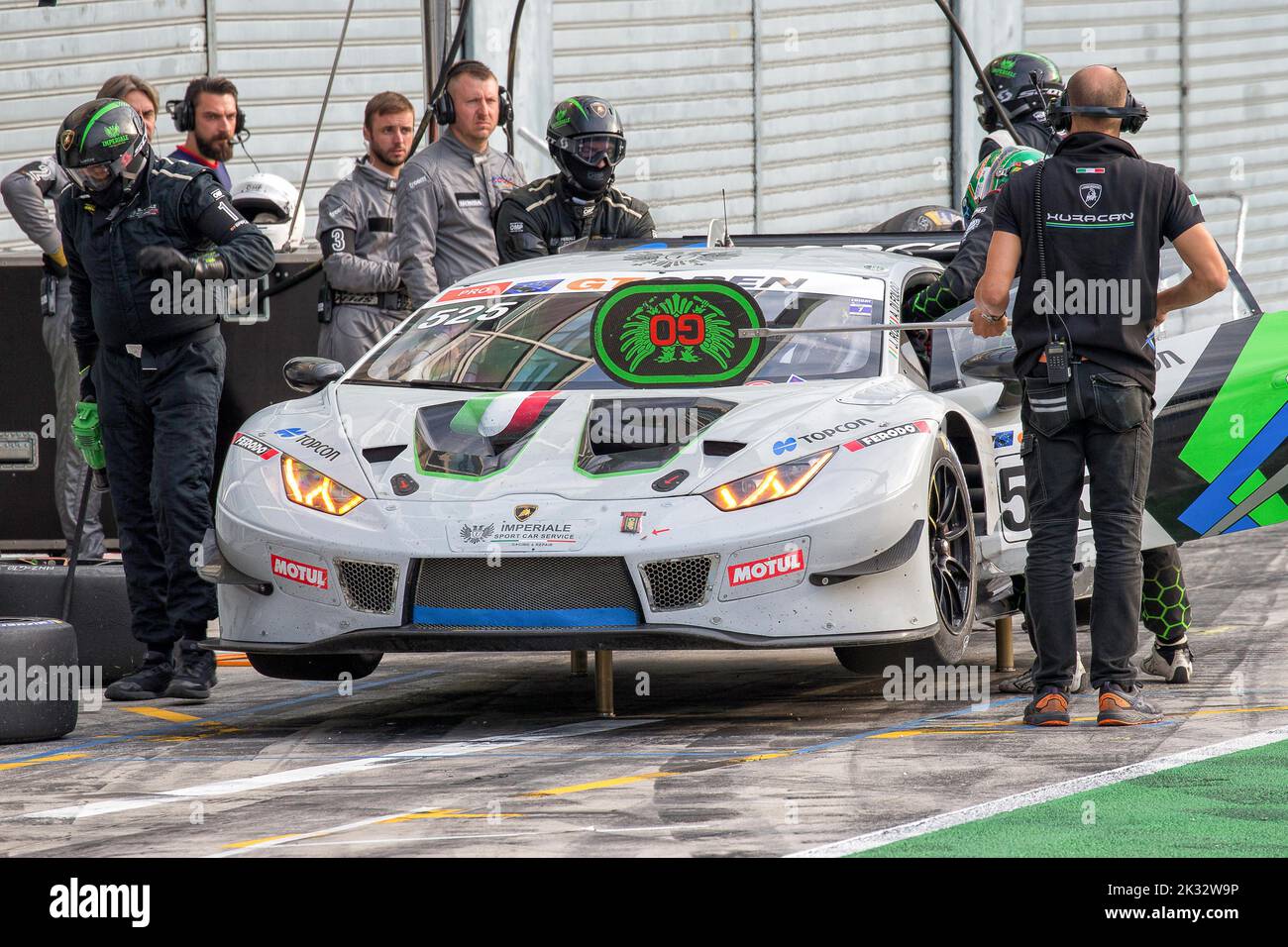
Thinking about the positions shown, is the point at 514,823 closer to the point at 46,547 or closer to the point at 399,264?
the point at 399,264

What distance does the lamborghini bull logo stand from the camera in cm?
696

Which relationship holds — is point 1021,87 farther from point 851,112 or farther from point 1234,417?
point 851,112

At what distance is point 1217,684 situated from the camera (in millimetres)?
7203

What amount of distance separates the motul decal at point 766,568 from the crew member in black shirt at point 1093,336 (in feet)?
2.57

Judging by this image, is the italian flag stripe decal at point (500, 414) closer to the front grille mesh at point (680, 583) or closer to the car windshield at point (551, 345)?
the car windshield at point (551, 345)

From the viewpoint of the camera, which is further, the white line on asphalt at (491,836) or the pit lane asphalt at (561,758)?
the pit lane asphalt at (561,758)

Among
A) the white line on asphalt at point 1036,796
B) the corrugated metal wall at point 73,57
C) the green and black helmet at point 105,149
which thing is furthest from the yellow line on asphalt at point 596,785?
the corrugated metal wall at point 73,57

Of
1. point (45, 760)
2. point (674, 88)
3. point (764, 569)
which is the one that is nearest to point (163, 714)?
point (45, 760)

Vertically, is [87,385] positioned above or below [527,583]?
above

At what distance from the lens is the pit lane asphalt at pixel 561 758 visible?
4875 millimetres

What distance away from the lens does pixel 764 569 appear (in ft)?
20.2

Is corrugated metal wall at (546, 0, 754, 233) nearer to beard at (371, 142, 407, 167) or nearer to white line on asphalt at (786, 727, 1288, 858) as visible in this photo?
beard at (371, 142, 407, 167)

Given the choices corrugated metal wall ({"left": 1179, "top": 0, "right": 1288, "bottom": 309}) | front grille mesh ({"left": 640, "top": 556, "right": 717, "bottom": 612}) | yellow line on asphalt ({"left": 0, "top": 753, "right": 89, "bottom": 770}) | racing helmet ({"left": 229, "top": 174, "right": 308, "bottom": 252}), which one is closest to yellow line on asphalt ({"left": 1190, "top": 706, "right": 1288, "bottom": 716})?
front grille mesh ({"left": 640, "top": 556, "right": 717, "bottom": 612})

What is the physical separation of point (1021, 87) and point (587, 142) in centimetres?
205
